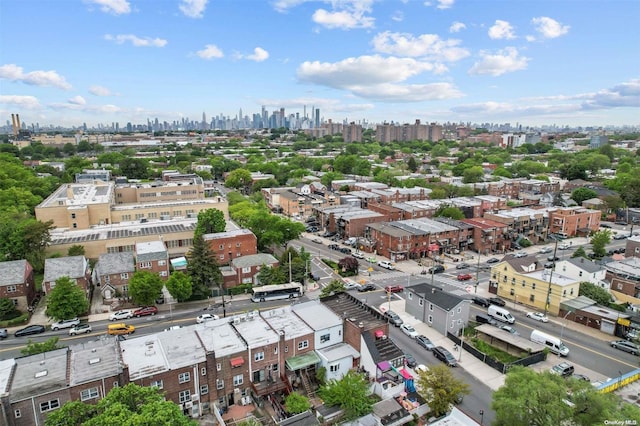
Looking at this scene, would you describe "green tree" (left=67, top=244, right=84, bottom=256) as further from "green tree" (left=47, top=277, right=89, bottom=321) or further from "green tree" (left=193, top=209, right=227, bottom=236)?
"green tree" (left=193, top=209, right=227, bottom=236)

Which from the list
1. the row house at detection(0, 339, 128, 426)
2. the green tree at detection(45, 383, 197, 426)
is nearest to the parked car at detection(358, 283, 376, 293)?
the row house at detection(0, 339, 128, 426)

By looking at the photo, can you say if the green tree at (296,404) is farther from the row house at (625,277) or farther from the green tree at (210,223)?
the row house at (625,277)

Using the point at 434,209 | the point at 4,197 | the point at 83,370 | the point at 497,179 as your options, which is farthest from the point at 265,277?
the point at 497,179

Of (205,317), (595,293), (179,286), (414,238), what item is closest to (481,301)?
(595,293)

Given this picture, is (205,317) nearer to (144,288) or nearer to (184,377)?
(144,288)

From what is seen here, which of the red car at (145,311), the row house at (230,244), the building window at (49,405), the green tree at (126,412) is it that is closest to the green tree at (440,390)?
the green tree at (126,412)

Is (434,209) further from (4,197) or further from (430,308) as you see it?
(4,197)

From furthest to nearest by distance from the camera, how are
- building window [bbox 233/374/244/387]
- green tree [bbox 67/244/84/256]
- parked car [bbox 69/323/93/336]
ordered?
green tree [bbox 67/244/84/256], parked car [bbox 69/323/93/336], building window [bbox 233/374/244/387]
